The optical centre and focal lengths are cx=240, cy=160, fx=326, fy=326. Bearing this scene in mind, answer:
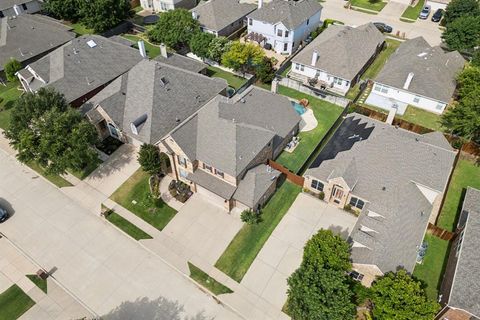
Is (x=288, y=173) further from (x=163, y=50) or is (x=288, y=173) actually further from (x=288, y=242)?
(x=163, y=50)

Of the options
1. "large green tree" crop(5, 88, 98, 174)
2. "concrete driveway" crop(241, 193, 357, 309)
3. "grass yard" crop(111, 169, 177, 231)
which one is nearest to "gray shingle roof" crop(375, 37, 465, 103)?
"concrete driveway" crop(241, 193, 357, 309)

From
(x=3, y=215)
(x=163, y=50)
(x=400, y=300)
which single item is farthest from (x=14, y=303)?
(x=163, y=50)

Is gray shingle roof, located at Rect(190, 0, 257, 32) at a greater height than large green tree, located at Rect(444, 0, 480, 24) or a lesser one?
lesser

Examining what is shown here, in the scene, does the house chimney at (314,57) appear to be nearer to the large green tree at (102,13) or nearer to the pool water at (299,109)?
the pool water at (299,109)

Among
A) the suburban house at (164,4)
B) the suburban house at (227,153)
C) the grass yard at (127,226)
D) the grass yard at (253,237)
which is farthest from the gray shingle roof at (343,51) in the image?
the grass yard at (127,226)

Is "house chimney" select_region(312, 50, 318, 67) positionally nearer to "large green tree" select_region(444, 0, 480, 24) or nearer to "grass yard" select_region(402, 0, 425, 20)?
"large green tree" select_region(444, 0, 480, 24)

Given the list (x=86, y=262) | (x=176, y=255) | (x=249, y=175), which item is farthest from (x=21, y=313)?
(x=249, y=175)

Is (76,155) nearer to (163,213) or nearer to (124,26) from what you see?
(163,213)
